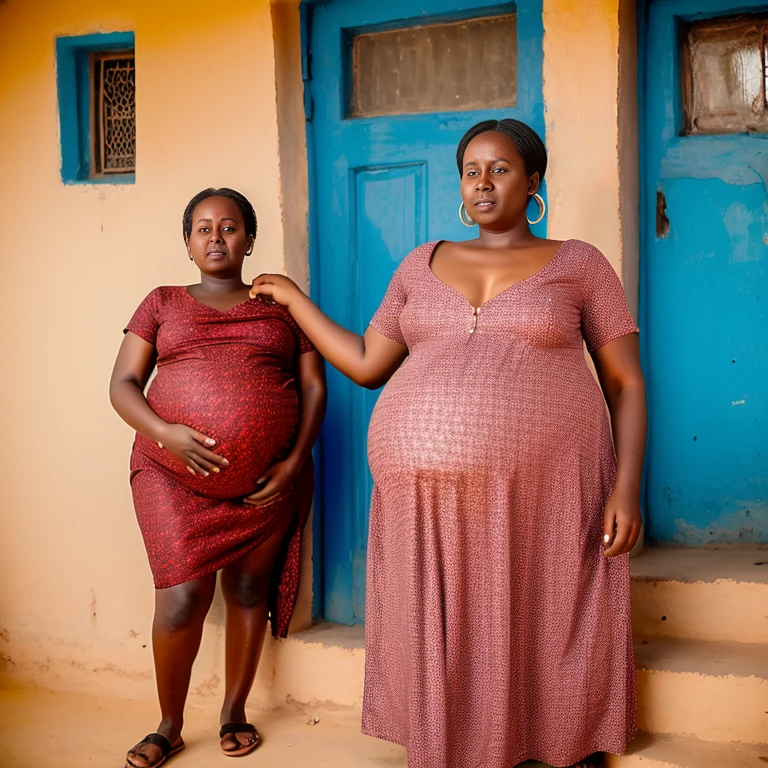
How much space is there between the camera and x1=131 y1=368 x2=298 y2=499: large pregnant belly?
3.22 meters

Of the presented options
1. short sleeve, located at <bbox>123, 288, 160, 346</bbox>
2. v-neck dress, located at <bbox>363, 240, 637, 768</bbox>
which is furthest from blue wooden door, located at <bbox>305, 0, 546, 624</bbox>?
v-neck dress, located at <bbox>363, 240, 637, 768</bbox>

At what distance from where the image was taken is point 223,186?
4012 mm

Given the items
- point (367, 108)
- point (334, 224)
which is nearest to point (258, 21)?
point (367, 108)

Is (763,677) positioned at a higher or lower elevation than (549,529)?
lower

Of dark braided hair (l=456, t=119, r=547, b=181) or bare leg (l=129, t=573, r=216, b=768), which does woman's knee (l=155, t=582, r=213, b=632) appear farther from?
dark braided hair (l=456, t=119, r=547, b=181)

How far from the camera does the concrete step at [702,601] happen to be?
343 centimetres

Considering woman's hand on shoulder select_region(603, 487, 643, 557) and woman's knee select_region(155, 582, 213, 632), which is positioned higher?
woman's hand on shoulder select_region(603, 487, 643, 557)

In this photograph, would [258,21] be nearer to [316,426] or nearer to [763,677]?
[316,426]

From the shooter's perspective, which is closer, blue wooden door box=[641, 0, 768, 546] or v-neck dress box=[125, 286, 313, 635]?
v-neck dress box=[125, 286, 313, 635]

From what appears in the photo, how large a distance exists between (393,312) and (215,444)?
0.68m

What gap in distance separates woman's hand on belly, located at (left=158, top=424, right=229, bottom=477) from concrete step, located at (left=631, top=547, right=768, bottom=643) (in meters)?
1.46

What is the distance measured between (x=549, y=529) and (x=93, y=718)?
6.77 ft

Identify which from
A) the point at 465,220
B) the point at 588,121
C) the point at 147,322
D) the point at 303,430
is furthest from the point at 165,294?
the point at 588,121

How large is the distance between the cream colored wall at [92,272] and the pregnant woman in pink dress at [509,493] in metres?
1.17
